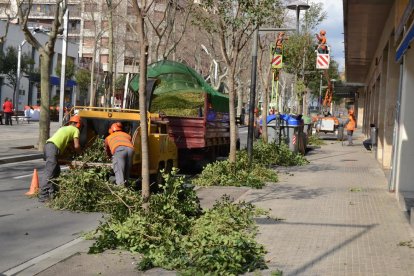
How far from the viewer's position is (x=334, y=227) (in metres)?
8.78

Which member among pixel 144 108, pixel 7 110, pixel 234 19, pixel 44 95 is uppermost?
pixel 234 19

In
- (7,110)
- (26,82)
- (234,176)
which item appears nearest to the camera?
(234,176)

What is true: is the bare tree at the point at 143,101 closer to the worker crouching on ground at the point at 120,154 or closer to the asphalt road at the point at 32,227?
the asphalt road at the point at 32,227

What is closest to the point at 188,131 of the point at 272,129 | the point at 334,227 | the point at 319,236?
the point at 272,129

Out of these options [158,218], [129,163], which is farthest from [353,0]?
[158,218]

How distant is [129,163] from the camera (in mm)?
11031

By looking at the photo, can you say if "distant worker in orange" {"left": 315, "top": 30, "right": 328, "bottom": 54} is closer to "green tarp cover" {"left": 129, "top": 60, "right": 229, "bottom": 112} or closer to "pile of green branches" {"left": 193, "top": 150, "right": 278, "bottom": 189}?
"green tarp cover" {"left": 129, "top": 60, "right": 229, "bottom": 112}

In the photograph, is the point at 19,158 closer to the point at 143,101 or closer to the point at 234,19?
the point at 234,19

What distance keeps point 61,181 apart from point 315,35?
996 inches

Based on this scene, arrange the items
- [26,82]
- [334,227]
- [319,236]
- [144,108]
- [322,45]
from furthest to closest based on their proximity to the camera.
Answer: [26,82] < [322,45] < [334,227] < [144,108] < [319,236]

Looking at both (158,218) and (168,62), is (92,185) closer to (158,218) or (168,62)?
(158,218)

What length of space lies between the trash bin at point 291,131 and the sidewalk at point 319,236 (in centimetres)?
768

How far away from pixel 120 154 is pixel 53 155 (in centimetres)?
129

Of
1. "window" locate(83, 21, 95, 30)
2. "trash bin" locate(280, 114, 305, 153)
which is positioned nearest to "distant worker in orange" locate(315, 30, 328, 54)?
"trash bin" locate(280, 114, 305, 153)
